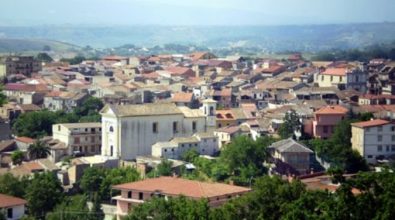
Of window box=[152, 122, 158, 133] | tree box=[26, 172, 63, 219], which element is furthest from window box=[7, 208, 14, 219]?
window box=[152, 122, 158, 133]

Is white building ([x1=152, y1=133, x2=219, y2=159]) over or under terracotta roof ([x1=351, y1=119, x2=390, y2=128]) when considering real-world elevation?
under

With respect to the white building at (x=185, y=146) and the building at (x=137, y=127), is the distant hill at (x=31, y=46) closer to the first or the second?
the building at (x=137, y=127)

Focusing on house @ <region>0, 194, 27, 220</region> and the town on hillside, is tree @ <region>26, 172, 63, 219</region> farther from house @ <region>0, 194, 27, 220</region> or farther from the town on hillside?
house @ <region>0, 194, 27, 220</region>

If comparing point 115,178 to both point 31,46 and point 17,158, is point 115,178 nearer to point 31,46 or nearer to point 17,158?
point 17,158

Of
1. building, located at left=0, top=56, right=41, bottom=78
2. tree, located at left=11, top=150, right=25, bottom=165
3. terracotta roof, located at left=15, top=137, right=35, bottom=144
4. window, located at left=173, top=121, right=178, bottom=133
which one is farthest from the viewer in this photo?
building, located at left=0, top=56, right=41, bottom=78

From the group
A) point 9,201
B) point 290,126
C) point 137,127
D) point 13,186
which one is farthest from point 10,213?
point 290,126

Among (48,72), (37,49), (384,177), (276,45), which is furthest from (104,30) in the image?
(384,177)
